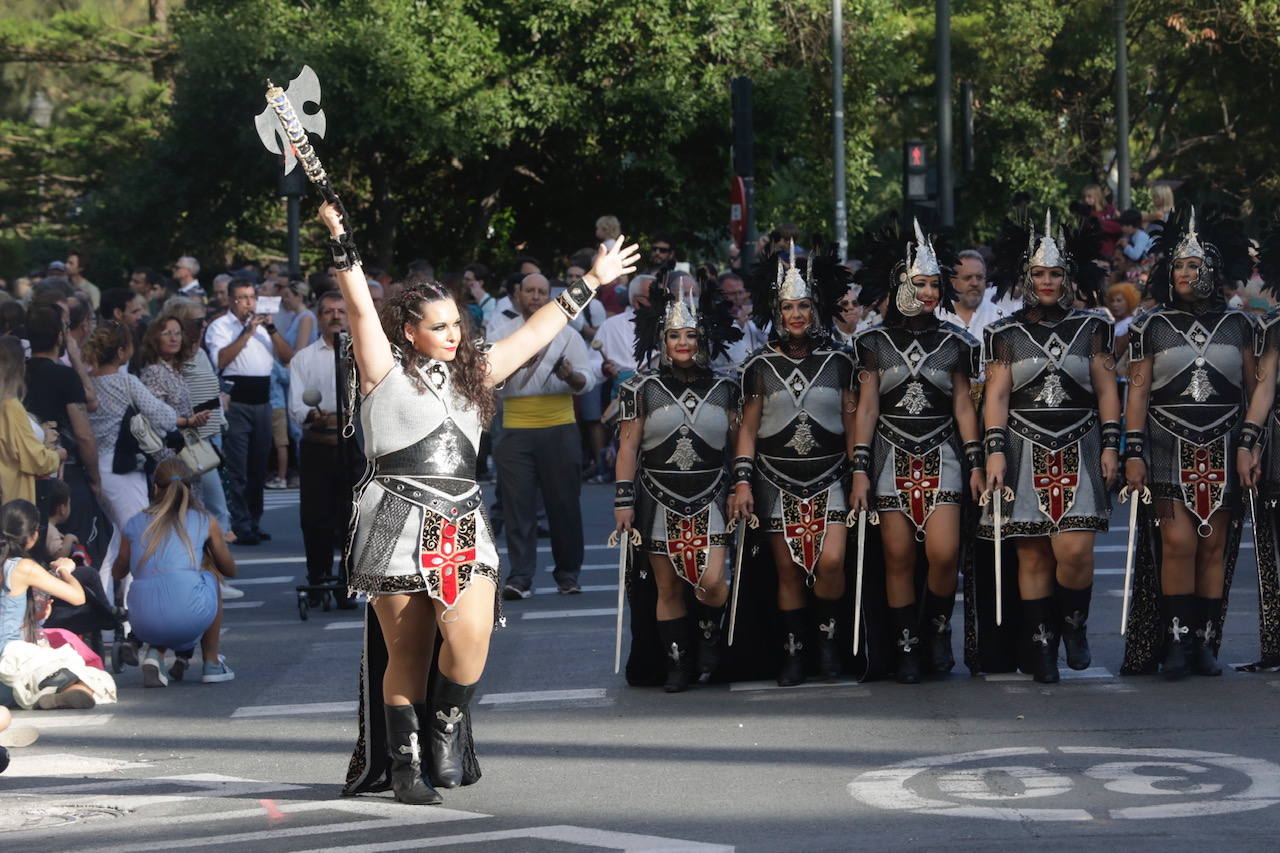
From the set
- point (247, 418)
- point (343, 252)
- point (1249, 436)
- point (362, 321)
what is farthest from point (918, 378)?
point (247, 418)

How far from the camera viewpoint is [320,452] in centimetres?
1328

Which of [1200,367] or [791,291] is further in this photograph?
[791,291]

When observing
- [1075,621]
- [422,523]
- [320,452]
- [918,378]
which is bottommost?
[1075,621]

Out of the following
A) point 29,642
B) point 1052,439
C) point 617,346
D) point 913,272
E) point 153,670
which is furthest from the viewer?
point 617,346

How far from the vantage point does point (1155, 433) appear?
946 cm

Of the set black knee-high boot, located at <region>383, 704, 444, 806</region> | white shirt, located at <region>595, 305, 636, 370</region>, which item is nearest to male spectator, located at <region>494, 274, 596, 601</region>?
white shirt, located at <region>595, 305, 636, 370</region>

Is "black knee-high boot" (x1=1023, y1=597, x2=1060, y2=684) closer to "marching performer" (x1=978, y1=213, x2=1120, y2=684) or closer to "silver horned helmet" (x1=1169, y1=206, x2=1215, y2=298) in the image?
"marching performer" (x1=978, y1=213, x2=1120, y2=684)

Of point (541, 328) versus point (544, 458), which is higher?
point (541, 328)

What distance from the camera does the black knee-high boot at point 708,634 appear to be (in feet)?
32.1

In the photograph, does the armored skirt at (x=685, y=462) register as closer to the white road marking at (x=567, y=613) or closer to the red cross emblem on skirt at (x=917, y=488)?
the red cross emblem on skirt at (x=917, y=488)

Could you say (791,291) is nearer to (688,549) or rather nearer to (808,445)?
(808,445)

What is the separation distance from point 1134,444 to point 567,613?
430 centimetres

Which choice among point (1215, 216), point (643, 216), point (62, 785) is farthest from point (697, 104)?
point (62, 785)

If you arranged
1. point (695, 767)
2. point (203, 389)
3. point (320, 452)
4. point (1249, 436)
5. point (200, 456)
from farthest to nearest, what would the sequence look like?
point (203, 389)
point (320, 452)
point (200, 456)
point (1249, 436)
point (695, 767)
